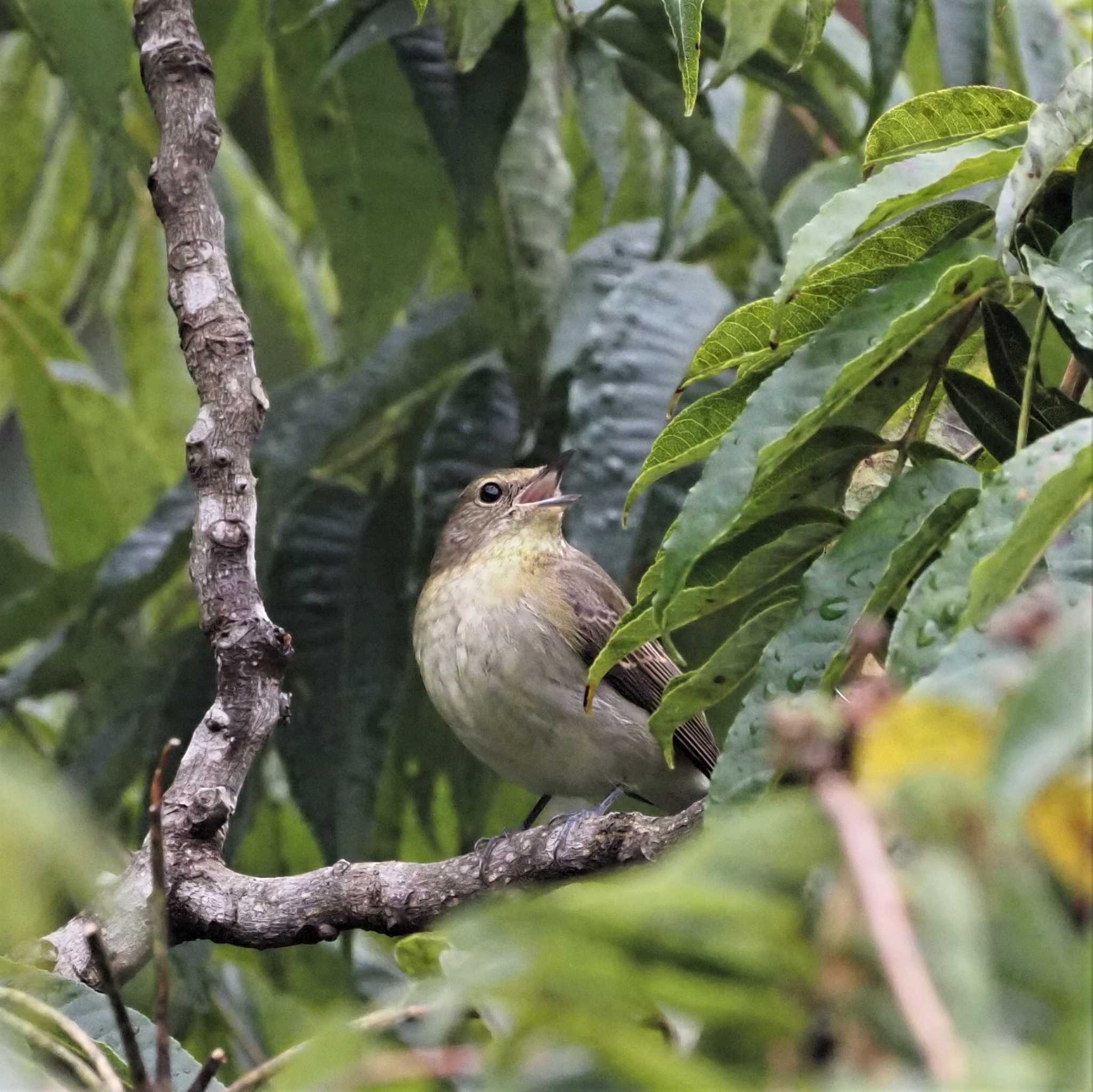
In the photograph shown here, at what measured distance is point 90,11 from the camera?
434 centimetres

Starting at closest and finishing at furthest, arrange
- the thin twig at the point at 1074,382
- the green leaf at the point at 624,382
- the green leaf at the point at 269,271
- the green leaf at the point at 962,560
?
the green leaf at the point at 962,560, the thin twig at the point at 1074,382, the green leaf at the point at 624,382, the green leaf at the point at 269,271

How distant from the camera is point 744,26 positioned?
2932mm

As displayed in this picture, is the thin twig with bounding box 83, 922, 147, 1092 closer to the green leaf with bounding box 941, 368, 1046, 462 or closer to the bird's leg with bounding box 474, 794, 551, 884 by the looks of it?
the green leaf with bounding box 941, 368, 1046, 462

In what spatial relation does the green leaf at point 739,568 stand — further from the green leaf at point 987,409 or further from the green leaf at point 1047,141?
the green leaf at point 1047,141

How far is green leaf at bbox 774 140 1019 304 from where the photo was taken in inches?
73.9

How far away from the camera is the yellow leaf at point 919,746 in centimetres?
99

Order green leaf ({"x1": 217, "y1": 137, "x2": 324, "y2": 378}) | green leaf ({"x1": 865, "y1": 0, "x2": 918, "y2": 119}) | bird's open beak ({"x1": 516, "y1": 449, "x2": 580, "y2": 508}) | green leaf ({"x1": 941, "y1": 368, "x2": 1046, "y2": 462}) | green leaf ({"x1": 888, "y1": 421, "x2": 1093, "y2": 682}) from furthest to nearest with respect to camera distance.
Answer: green leaf ({"x1": 217, "y1": 137, "x2": 324, "y2": 378}) < bird's open beak ({"x1": 516, "y1": 449, "x2": 580, "y2": 508}) < green leaf ({"x1": 865, "y1": 0, "x2": 918, "y2": 119}) < green leaf ({"x1": 941, "y1": 368, "x2": 1046, "y2": 462}) < green leaf ({"x1": 888, "y1": 421, "x2": 1093, "y2": 682})

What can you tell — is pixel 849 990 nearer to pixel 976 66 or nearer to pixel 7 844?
pixel 7 844

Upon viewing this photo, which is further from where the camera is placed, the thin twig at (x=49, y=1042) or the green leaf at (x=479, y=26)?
the green leaf at (x=479, y=26)

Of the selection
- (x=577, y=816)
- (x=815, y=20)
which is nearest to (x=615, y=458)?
(x=577, y=816)

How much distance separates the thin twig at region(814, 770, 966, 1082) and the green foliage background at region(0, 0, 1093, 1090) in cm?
2

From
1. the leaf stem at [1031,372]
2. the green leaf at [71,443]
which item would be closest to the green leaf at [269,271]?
the green leaf at [71,443]

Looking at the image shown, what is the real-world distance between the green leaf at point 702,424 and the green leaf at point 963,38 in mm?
2389

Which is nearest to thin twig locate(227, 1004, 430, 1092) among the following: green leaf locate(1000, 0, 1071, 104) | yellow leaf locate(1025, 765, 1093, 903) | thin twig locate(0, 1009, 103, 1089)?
thin twig locate(0, 1009, 103, 1089)
